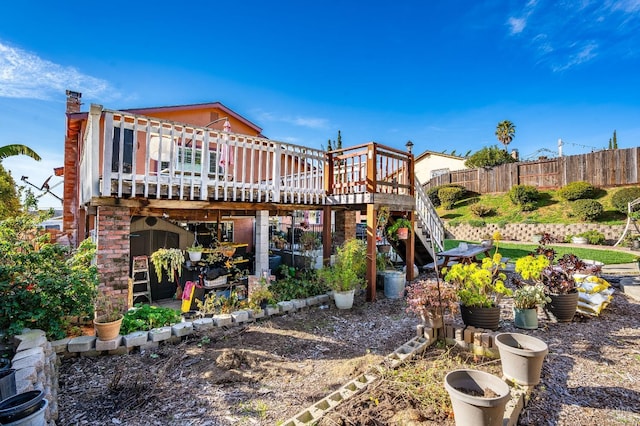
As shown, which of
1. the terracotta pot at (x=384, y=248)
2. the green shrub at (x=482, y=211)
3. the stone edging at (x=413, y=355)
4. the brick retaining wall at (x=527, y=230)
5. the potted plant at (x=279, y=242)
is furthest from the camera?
the green shrub at (x=482, y=211)

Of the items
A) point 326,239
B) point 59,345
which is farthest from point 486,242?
point 59,345

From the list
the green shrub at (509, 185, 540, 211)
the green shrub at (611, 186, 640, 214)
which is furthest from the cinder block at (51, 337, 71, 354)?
the green shrub at (509, 185, 540, 211)

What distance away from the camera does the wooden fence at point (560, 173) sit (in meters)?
18.4

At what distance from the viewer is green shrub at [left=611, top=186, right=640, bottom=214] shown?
635 inches

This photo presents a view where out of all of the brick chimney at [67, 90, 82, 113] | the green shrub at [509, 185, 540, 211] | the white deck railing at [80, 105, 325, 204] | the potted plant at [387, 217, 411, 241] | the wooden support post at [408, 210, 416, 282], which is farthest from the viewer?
the green shrub at [509, 185, 540, 211]

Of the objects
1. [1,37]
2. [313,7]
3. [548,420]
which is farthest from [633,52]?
[1,37]

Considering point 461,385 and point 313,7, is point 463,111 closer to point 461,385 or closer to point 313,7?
point 313,7

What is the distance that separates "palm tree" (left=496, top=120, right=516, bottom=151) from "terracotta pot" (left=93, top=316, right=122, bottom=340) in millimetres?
36947

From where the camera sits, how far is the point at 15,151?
37.5 ft

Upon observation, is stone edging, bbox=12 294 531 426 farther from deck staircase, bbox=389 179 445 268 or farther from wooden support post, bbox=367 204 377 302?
deck staircase, bbox=389 179 445 268

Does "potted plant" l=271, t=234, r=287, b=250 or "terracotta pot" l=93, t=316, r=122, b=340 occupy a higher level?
"potted plant" l=271, t=234, r=287, b=250

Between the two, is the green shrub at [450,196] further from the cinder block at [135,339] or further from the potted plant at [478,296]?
the cinder block at [135,339]

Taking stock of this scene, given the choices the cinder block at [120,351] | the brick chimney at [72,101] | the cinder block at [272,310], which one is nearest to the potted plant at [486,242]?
the cinder block at [272,310]

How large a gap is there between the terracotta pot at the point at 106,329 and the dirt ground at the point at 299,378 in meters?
0.26
